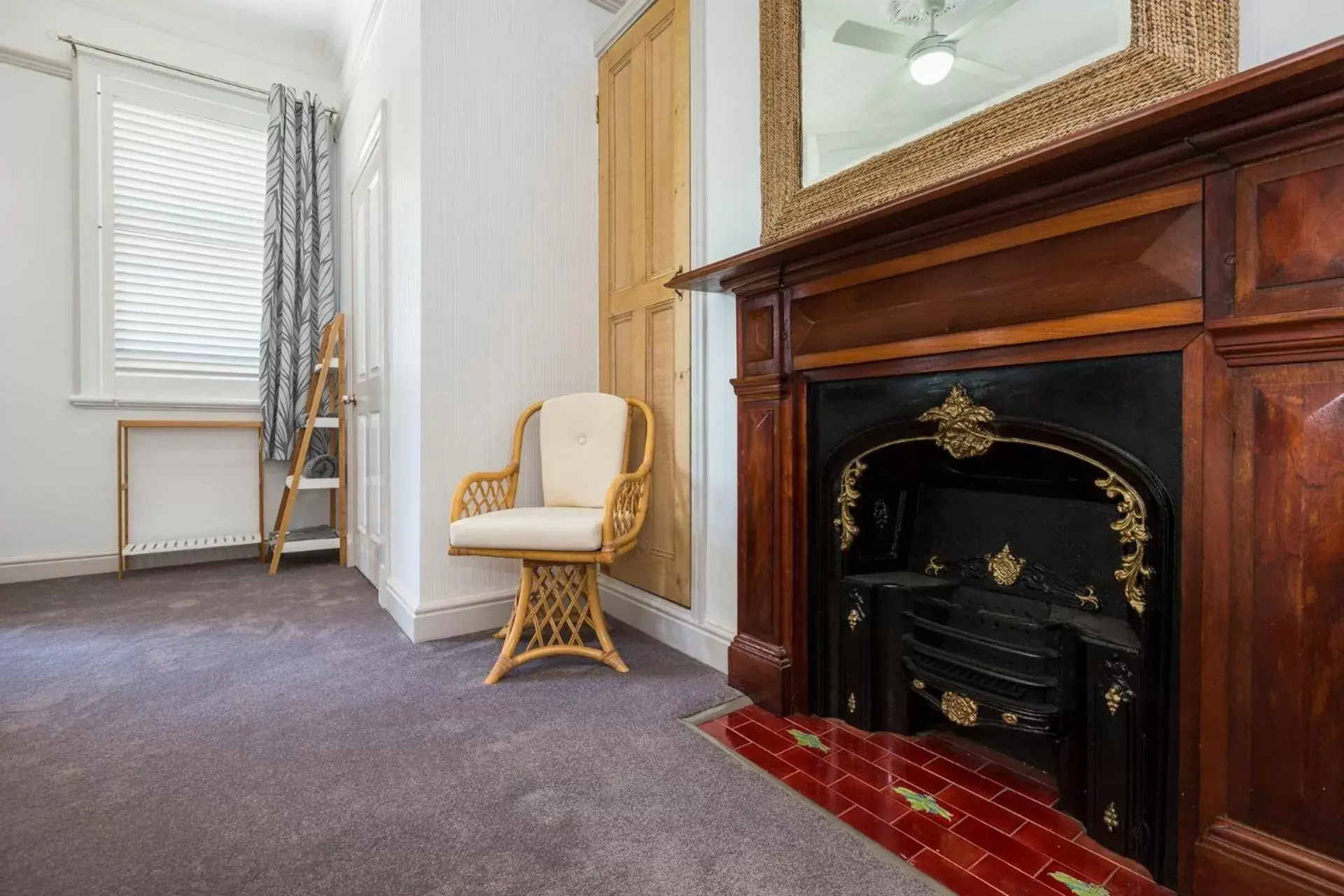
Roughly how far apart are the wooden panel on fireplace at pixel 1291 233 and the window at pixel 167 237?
441cm

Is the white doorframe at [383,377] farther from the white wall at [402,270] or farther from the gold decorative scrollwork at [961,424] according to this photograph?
the gold decorative scrollwork at [961,424]

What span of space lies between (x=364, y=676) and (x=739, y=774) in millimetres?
1258

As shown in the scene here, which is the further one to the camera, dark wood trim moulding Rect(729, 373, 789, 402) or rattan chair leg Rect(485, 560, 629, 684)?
rattan chair leg Rect(485, 560, 629, 684)

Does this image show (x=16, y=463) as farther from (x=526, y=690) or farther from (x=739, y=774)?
(x=739, y=774)

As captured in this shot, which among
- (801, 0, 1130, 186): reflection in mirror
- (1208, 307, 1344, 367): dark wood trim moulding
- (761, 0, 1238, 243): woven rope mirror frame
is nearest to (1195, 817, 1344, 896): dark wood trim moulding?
(1208, 307, 1344, 367): dark wood trim moulding

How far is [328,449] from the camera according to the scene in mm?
3668

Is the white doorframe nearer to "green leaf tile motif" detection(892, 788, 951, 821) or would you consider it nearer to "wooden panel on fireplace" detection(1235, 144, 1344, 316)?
"green leaf tile motif" detection(892, 788, 951, 821)

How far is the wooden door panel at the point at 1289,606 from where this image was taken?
32.7 inches

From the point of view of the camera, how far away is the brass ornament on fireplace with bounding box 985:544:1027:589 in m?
1.38

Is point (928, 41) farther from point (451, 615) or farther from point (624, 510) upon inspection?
point (451, 615)

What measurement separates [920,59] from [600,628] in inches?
71.0

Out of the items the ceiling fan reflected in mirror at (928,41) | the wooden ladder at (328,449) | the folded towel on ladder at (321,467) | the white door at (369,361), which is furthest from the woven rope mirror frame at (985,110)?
the folded towel on ladder at (321,467)

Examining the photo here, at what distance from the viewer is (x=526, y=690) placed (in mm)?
1808

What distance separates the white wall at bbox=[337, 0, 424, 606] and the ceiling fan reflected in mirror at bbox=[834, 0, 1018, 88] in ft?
5.36
